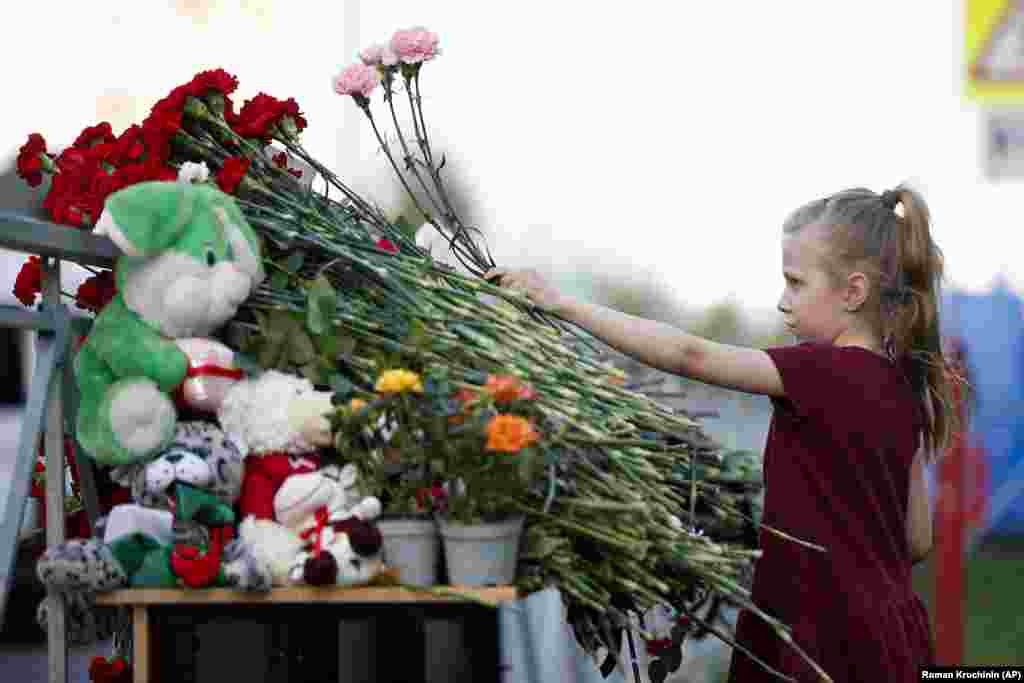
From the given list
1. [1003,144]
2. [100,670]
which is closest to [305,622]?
[100,670]

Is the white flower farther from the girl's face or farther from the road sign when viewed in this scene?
the road sign

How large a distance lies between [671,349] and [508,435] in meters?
0.68

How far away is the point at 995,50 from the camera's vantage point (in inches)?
642

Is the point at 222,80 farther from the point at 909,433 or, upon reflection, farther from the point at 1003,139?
the point at 1003,139

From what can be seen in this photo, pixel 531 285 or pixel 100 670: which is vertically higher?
pixel 531 285

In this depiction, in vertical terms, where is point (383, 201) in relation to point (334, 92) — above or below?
below

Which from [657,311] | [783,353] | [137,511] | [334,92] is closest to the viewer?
[137,511]

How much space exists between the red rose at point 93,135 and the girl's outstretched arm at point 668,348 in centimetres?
83

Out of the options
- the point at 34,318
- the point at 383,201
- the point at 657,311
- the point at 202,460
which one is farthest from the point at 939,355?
the point at 657,311

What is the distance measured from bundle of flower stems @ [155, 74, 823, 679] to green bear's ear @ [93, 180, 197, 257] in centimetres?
21

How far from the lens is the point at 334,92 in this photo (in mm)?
3105

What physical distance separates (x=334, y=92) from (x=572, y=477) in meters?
1.18

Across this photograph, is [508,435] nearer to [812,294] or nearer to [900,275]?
[812,294]

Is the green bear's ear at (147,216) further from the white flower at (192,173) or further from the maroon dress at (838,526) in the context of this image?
the maroon dress at (838,526)
